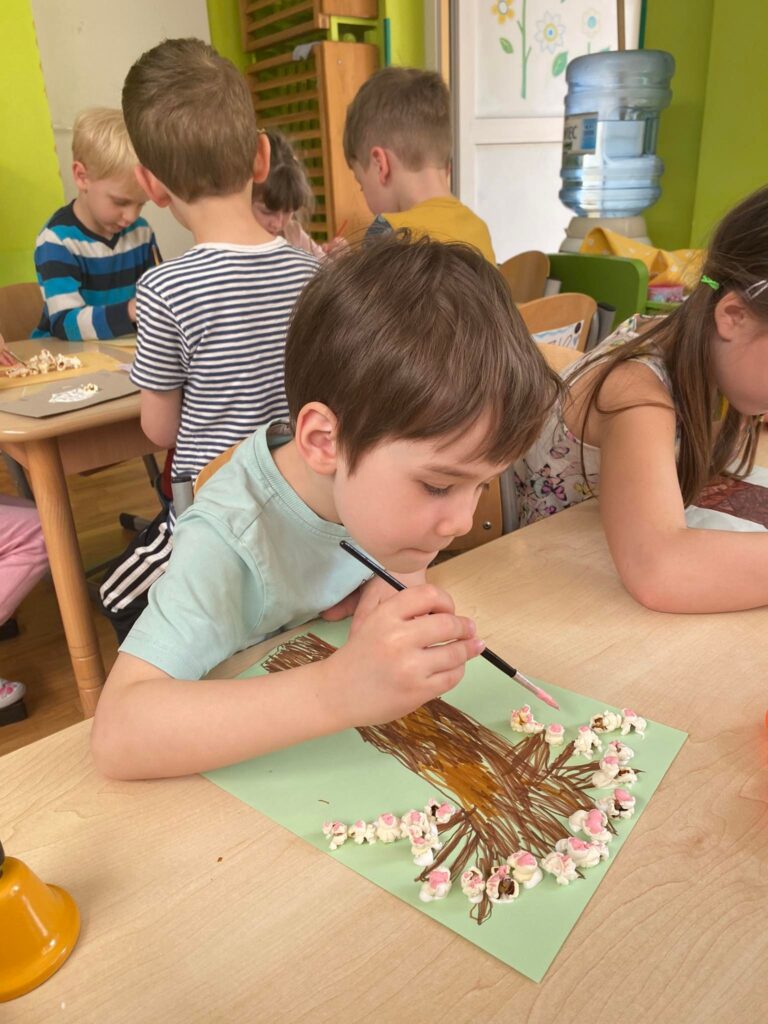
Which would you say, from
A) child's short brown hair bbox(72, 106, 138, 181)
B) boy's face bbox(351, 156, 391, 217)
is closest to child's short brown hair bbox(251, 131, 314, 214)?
boy's face bbox(351, 156, 391, 217)

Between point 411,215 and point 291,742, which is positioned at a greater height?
point 411,215

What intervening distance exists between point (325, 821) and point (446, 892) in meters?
0.10

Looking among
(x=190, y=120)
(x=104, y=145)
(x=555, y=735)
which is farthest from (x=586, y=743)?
(x=104, y=145)

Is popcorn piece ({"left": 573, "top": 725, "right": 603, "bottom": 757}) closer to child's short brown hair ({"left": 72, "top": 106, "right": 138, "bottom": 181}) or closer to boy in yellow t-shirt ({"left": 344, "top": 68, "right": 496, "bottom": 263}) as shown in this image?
boy in yellow t-shirt ({"left": 344, "top": 68, "right": 496, "bottom": 263})

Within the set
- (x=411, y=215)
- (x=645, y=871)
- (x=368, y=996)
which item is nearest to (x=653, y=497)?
(x=645, y=871)

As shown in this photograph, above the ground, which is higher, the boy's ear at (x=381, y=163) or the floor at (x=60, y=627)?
the boy's ear at (x=381, y=163)

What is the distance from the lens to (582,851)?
1.53 feet

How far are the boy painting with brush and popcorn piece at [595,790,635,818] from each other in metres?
0.13

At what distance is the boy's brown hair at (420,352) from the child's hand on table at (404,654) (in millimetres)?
155

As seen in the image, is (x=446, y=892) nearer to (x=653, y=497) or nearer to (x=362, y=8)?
(x=653, y=497)

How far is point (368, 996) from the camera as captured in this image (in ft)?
1.28

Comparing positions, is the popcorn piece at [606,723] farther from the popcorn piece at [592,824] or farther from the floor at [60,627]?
the floor at [60,627]

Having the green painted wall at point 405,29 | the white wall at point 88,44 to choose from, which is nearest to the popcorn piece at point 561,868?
the green painted wall at point 405,29

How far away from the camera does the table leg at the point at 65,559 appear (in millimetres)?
1381
